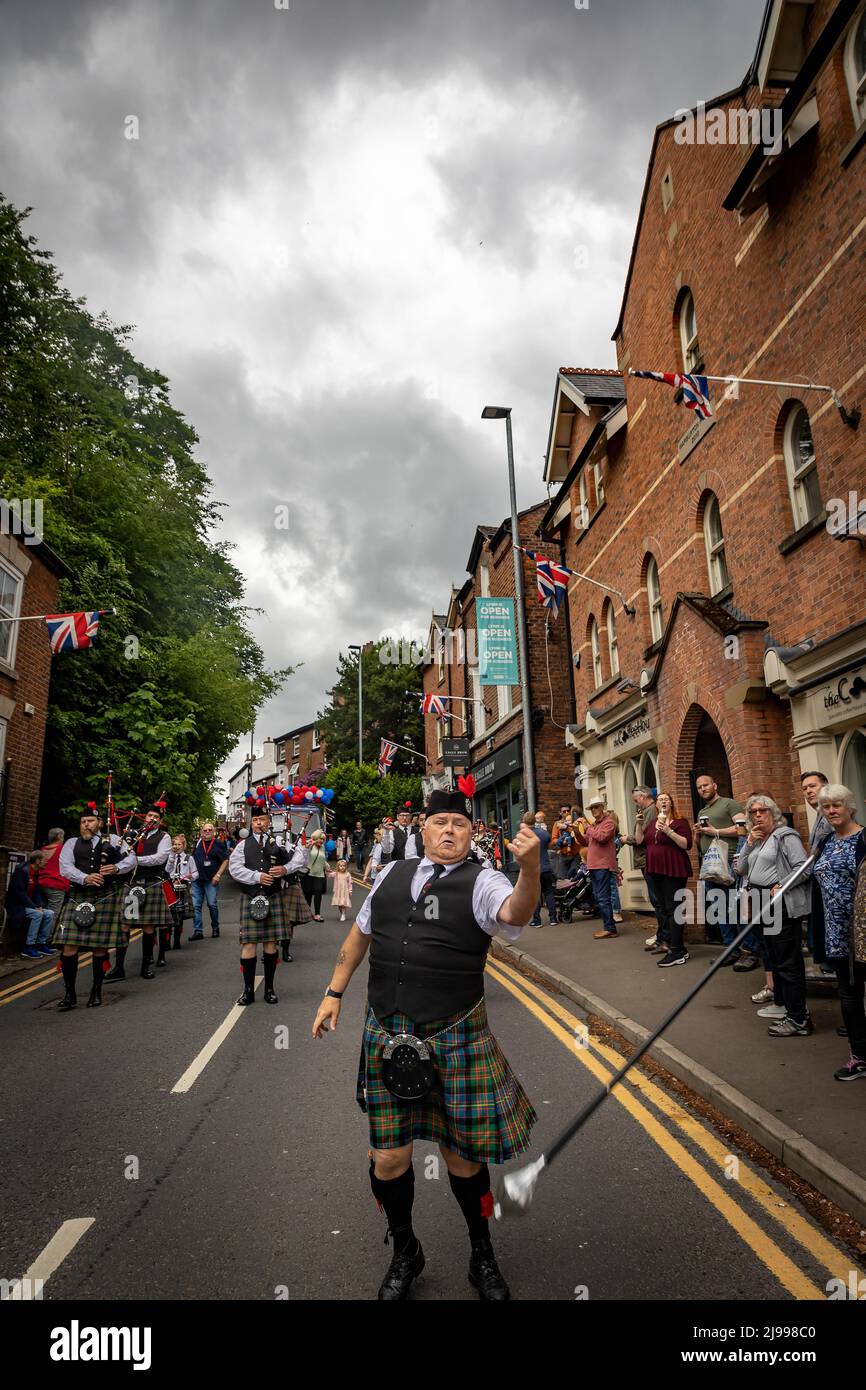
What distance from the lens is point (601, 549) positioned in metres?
17.4

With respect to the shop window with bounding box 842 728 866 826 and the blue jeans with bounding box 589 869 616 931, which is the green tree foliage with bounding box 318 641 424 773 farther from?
the shop window with bounding box 842 728 866 826

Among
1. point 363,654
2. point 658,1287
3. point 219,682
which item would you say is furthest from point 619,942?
point 363,654

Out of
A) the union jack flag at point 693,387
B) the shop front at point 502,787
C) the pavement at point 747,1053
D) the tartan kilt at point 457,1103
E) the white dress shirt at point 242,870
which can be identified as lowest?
the pavement at point 747,1053

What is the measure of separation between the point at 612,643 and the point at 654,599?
2.28m

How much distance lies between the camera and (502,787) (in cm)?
2811

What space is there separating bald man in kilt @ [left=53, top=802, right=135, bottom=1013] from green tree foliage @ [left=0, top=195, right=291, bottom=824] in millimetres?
8322

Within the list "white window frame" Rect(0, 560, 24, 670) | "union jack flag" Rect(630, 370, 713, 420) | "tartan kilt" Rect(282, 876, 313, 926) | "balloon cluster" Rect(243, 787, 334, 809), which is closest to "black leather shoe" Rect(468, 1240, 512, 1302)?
"tartan kilt" Rect(282, 876, 313, 926)

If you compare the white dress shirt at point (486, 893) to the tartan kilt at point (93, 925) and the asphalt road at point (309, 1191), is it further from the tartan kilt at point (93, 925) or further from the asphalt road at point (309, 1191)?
the tartan kilt at point (93, 925)

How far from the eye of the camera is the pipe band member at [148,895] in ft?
35.1

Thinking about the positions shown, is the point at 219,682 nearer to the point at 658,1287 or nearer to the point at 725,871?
→ the point at 725,871

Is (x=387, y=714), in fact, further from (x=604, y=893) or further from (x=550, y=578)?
(x=604, y=893)

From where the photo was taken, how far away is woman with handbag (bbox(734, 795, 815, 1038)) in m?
6.39

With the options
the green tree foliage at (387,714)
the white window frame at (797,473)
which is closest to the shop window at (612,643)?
the white window frame at (797,473)

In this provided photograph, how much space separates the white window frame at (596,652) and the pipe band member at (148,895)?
10.3 metres
